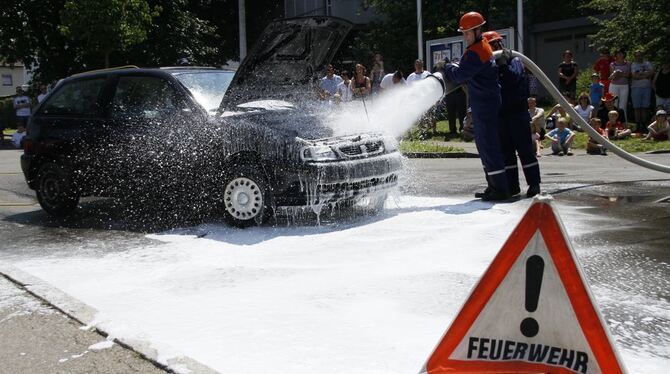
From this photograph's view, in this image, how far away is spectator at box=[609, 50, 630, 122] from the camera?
1820 centimetres

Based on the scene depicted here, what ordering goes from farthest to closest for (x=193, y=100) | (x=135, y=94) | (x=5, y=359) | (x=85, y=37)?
(x=85, y=37)
(x=135, y=94)
(x=193, y=100)
(x=5, y=359)

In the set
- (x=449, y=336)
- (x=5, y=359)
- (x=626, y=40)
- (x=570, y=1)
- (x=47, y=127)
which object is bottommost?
(x=5, y=359)

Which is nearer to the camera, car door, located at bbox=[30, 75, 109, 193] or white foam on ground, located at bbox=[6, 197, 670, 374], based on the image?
white foam on ground, located at bbox=[6, 197, 670, 374]

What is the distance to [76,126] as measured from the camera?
8.95m

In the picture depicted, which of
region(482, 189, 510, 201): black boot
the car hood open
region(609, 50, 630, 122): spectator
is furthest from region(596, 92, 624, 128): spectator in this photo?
the car hood open

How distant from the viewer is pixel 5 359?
14.2 ft

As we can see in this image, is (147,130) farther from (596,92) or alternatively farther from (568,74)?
(568,74)

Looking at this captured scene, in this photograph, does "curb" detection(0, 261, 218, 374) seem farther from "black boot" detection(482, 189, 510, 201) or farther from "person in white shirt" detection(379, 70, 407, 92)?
"person in white shirt" detection(379, 70, 407, 92)

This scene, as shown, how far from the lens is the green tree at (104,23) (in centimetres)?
2511

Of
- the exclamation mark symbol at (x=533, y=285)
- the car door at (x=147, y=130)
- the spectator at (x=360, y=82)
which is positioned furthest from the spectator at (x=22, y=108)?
the exclamation mark symbol at (x=533, y=285)

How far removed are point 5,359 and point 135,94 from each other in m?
4.77

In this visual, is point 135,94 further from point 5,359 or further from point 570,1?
point 570,1

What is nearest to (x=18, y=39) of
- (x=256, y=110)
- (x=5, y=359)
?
(x=256, y=110)

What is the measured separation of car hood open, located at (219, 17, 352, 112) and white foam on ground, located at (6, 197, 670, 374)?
1466 mm
